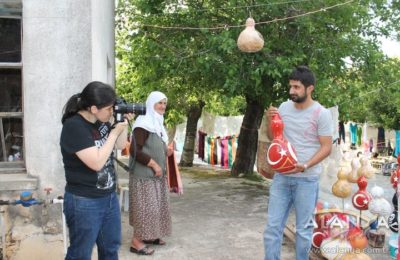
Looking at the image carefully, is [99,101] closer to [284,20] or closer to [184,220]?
[184,220]

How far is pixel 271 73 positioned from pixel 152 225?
3159mm

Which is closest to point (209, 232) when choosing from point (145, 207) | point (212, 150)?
point (145, 207)

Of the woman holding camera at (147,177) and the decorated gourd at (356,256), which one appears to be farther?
the woman holding camera at (147,177)

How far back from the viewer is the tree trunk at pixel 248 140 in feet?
33.2

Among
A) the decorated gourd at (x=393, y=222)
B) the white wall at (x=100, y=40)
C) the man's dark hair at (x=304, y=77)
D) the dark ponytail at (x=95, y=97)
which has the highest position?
the white wall at (x=100, y=40)

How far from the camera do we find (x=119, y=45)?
11656 millimetres

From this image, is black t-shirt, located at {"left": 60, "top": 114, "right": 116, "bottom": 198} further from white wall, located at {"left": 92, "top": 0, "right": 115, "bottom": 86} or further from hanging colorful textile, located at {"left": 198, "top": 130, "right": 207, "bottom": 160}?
hanging colorful textile, located at {"left": 198, "top": 130, "right": 207, "bottom": 160}

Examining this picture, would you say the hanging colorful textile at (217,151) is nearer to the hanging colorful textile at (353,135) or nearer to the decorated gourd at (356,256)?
the hanging colorful textile at (353,135)

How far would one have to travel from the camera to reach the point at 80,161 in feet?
8.37

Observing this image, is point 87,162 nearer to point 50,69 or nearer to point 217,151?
point 50,69

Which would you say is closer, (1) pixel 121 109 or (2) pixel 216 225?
(1) pixel 121 109

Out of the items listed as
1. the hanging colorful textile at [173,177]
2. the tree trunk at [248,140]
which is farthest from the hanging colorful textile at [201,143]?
the hanging colorful textile at [173,177]

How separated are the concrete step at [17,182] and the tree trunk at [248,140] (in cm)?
685

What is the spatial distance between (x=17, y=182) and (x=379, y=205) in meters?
3.22
